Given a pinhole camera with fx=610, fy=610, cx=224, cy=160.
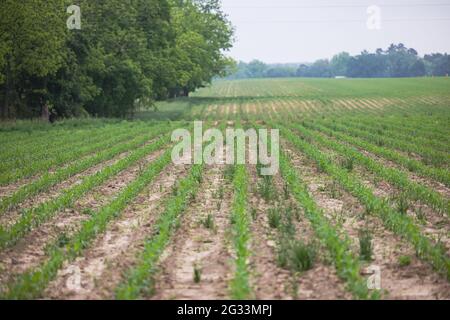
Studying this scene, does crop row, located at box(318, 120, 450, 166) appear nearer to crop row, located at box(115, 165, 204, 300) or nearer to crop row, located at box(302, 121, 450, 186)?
crop row, located at box(302, 121, 450, 186)

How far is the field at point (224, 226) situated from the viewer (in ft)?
26.5

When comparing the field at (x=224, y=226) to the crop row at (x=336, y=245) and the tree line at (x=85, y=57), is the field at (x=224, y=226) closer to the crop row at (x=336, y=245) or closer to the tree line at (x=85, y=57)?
the crop row at (x=336, y=245)

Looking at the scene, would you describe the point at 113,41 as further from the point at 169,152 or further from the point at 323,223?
the point at 323,223

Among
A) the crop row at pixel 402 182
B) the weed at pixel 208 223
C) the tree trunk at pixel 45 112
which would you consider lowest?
the weed at pixel 208 223

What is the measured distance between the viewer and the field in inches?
318

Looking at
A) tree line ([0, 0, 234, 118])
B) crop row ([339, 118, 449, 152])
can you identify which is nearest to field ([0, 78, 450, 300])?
crop row ([339, 118, 449, 152])

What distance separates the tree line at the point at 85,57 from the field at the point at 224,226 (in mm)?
12730

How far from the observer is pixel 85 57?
39.2m

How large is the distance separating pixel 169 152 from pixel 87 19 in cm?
2263

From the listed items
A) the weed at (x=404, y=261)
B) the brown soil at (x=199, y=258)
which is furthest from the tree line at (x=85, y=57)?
the weed at (x=404, y=261)

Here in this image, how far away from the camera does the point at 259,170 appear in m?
17.4

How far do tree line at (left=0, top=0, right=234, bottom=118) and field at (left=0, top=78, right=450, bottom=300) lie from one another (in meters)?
12.7

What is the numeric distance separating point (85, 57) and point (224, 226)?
30.4 metres
